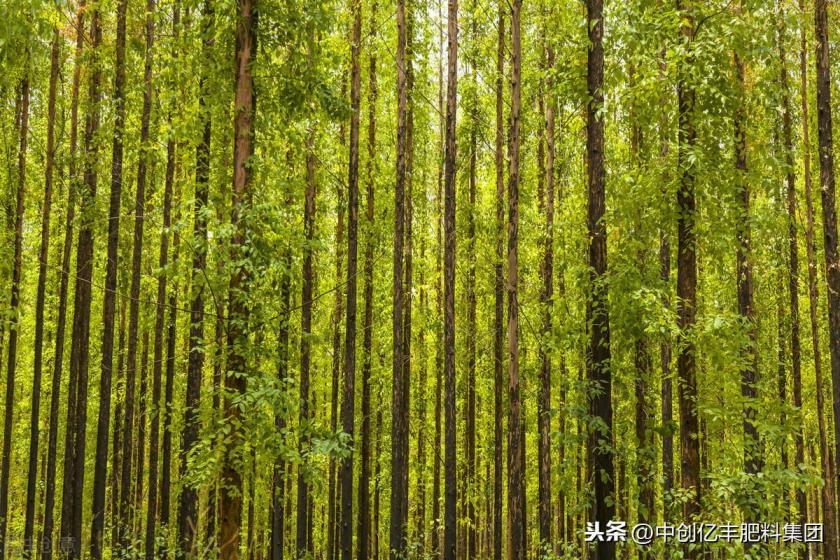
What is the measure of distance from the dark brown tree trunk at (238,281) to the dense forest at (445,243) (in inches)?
1.5

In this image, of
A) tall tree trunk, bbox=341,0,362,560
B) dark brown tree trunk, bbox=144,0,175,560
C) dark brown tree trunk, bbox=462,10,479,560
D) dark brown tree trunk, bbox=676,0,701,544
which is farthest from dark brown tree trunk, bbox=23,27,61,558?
dark brown tree trunk, bbox=676,0,701,544

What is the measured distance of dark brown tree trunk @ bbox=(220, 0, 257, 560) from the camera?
7527mm

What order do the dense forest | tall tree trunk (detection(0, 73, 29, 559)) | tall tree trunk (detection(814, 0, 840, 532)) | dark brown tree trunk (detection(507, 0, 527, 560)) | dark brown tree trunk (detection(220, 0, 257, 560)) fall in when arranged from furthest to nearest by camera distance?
tall tree trunk (detection(0, 73, 29, 559)), tall tree trunk (detection(814, 0, 840, 532)), dark brown tree trunk (detection(507, 0, 527, 560)), the dense forest, dark brown tree trunk (detection(220, 0, 257, 560))

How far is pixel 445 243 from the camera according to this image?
13719 millimetres

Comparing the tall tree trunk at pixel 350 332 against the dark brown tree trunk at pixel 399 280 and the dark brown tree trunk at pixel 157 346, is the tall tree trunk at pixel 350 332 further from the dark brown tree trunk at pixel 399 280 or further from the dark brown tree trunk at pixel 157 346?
the dark brown tree trunk at pixel 157 346

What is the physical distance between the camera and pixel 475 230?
18844mm

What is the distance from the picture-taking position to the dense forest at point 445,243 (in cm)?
813

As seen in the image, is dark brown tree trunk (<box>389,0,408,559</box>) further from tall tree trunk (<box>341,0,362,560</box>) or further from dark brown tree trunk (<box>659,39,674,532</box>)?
dark brown tree trunk (<box>659,39,674,532</box>)

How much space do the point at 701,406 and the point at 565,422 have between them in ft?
36.1

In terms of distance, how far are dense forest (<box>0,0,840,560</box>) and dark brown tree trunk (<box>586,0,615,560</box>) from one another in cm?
5

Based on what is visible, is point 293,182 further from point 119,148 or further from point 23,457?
point 23,457

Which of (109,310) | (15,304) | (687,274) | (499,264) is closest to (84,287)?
(109,310)

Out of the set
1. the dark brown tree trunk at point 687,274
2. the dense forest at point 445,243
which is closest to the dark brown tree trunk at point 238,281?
the dense forest at point 445,243

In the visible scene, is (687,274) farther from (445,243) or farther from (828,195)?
(445,243)
